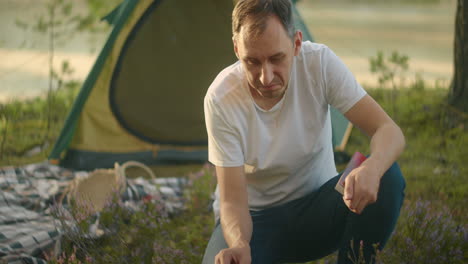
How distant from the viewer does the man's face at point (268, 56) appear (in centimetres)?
169

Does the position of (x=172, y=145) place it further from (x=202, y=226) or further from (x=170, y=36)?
(x=202, y=226)

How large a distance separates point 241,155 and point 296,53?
14.9 inches

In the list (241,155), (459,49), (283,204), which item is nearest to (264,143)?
(241,155)

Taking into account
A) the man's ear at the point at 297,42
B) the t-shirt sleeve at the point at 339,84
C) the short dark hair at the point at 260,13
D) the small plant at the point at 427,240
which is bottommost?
the small plant at the point at 427,240

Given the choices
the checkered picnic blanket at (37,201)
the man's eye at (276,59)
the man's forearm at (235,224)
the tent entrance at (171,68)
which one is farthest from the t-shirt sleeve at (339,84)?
the tent entrance at (171,68)

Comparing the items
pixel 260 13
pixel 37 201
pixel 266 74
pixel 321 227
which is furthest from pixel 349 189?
pixel 37 201

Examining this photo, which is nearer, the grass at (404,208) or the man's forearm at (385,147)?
the man's forearm at (385,147)

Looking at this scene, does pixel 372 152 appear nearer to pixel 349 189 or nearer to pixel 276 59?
pixel 349 189

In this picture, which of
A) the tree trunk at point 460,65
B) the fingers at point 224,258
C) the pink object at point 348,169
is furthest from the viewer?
the tree trunk at point 460,65

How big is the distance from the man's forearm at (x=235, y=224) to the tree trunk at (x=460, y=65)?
284cm

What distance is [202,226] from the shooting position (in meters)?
2.84

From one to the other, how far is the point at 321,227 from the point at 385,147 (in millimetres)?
353

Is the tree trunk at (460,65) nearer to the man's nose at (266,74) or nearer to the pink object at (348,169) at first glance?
the pink object at (348,169)

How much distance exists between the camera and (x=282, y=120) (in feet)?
6.26
